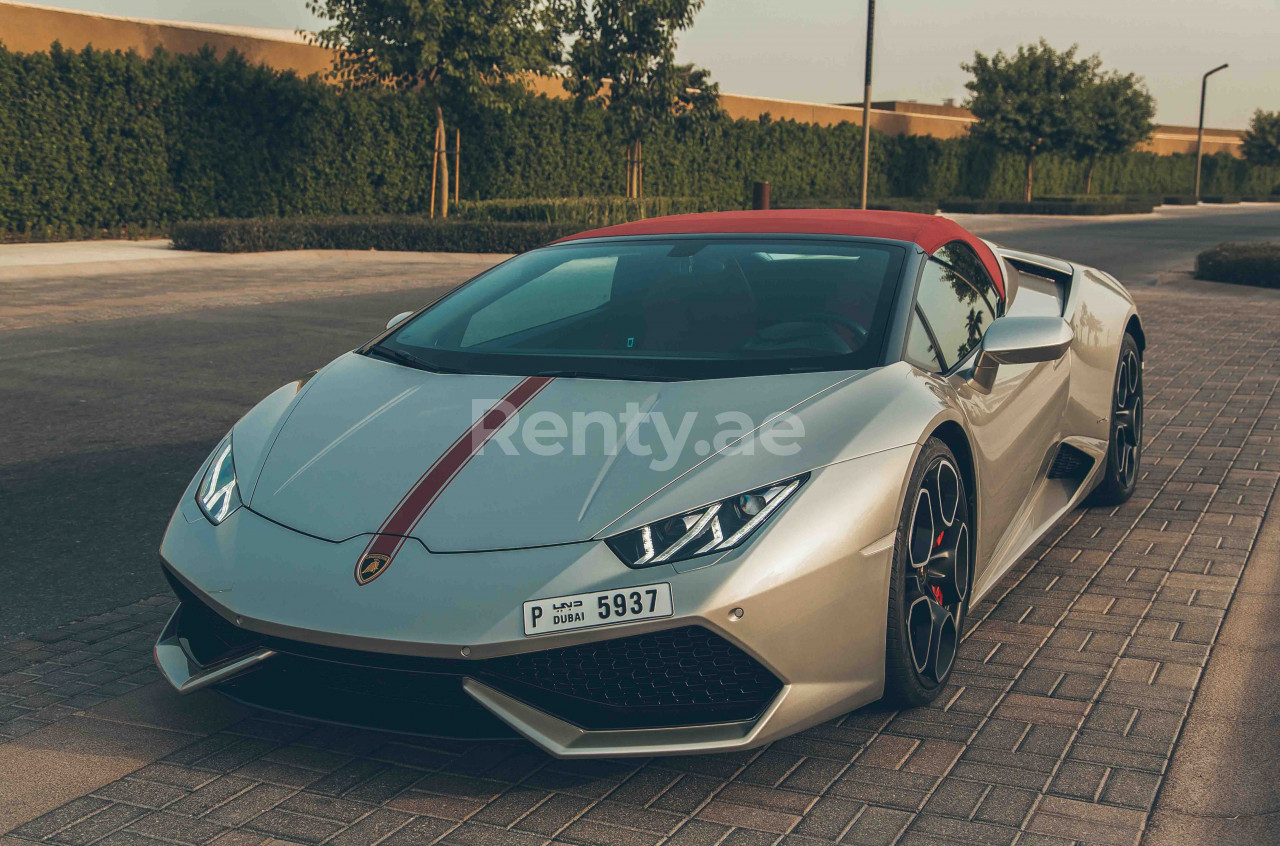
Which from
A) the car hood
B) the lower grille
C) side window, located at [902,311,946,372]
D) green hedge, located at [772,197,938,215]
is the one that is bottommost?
the lower grille

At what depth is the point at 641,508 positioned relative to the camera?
2.92 meters

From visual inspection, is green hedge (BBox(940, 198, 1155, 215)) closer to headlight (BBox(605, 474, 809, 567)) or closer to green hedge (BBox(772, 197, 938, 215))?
green hedge (BBox(772, 197, 938, 215))

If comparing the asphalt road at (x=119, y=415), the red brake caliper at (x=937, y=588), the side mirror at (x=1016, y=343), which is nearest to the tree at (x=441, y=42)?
the asphalt road at (x=119, y=415)

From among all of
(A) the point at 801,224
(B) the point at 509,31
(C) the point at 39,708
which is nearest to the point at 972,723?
(A) the point at 801,224

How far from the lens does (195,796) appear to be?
2945 millimetres

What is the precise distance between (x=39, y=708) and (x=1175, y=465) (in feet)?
17.5

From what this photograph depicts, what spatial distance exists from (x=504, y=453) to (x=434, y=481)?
0.64 feet

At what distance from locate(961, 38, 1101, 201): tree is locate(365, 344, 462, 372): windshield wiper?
5299 centimetres

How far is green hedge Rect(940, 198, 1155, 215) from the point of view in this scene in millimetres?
46562

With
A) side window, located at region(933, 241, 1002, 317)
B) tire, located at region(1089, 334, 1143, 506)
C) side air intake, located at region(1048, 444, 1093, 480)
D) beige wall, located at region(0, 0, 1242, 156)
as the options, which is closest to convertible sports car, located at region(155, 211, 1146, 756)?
side window, located at region(933, 241, 1002, 317)

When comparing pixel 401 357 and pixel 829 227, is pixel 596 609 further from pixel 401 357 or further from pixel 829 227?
pixel 829 227

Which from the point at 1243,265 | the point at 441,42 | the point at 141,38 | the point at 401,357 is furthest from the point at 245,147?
the point at 401,357

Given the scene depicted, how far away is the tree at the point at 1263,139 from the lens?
8244cm

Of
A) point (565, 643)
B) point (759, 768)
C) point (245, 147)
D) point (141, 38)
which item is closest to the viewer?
point (565, 643)
